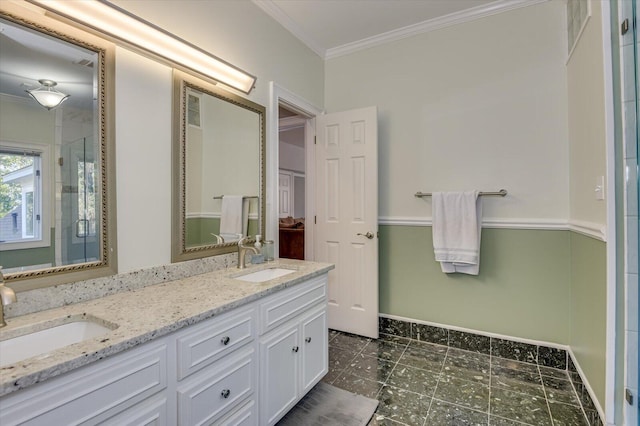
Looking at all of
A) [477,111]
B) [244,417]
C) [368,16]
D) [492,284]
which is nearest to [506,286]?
[492,284]

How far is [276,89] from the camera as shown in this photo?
2.40 metres

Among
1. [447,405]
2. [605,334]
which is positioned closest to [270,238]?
[447,405]

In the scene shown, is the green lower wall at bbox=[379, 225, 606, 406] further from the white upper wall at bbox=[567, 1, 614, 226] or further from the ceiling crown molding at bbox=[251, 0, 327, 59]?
the ceiling crown molding at bbox=[251, 0, 327, 59]

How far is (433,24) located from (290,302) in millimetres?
2542

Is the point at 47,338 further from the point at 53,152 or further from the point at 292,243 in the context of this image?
the point at 292,243

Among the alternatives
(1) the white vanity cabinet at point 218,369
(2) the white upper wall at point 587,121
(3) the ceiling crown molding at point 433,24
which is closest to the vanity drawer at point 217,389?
(1) the white vanity cabinet at point 218,369

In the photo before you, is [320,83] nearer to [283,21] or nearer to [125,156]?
[283,21]

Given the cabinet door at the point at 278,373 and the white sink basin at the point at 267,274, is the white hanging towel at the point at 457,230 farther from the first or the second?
the cabinet door at the point at 278,373

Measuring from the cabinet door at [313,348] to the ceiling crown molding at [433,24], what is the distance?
7.89ft

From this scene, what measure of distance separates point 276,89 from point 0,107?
1644 mm

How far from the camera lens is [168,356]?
40.9 inches

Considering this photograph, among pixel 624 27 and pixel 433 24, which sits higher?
pixel 433 24

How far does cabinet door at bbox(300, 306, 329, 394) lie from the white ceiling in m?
2.19

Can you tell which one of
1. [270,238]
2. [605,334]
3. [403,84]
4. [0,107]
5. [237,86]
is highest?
[403,84]
